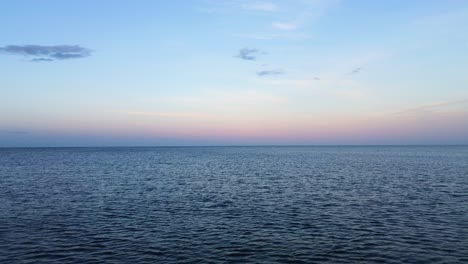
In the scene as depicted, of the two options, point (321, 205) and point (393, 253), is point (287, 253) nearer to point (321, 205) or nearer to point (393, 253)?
point (393, 253)

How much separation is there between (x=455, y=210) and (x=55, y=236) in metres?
41.0

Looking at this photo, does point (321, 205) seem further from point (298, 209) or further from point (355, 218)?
point (355, 218)

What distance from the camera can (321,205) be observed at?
46.9 meters

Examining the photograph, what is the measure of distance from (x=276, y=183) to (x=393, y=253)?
144 ft

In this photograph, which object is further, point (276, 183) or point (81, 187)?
point (276, 183)

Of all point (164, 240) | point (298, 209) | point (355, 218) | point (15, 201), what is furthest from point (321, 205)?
point (15, 201)

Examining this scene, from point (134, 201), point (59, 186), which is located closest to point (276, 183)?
point (134, 201)

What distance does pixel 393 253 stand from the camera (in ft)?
89.6

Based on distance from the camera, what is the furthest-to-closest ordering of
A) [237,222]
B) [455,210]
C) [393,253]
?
[455,210] < [237,222] < [393,253]

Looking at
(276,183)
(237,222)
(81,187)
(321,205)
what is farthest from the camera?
(276,183)

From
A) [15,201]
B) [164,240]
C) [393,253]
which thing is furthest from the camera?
[15,201]

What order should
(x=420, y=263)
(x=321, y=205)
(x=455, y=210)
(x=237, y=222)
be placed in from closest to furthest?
(x=420, y=263) < (x=237, y=222) < (x=455, y=210) < (x=321, y=205)

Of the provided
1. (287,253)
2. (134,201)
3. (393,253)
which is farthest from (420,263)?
(134,201)

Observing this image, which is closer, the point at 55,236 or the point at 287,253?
the point at 287,253
